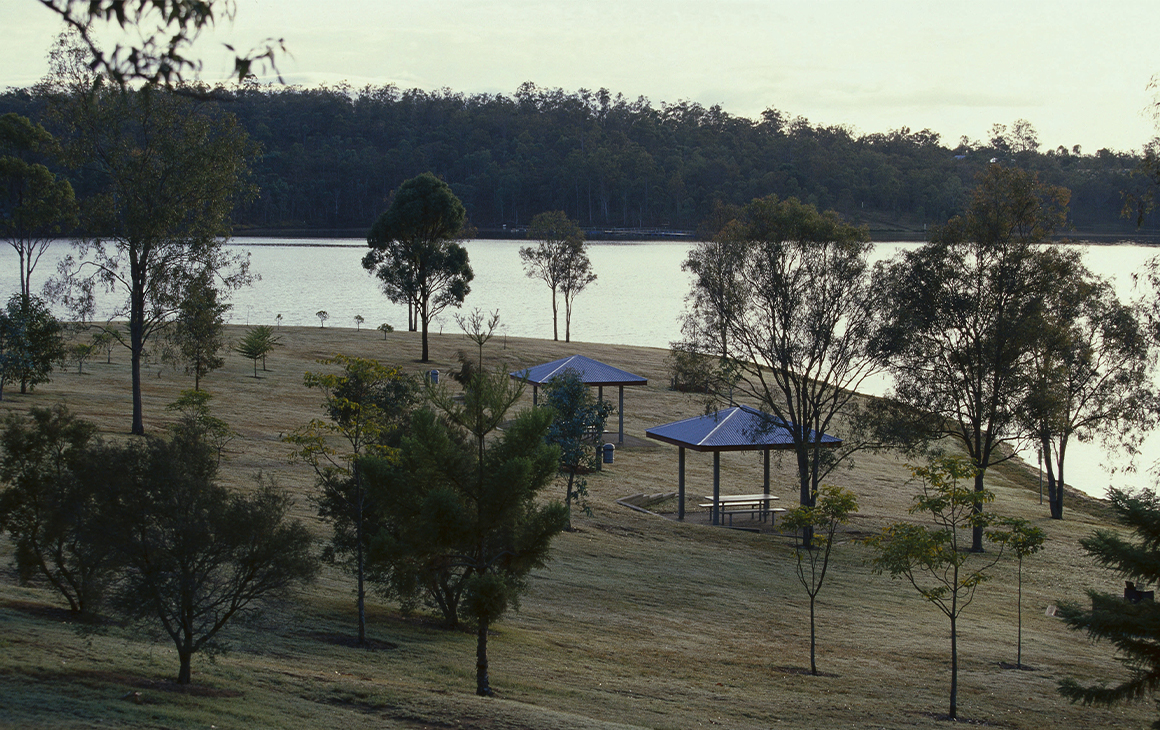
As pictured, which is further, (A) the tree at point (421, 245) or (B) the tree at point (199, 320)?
(A) the tree at point (421, 245)

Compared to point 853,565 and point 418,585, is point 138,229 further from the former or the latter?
point 853,565

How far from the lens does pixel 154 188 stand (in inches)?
969

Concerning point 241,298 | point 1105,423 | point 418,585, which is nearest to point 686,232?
point 241,298

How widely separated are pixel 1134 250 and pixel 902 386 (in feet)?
432

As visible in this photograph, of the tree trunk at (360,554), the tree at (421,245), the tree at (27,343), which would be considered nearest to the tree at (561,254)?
the tree at (421,245)

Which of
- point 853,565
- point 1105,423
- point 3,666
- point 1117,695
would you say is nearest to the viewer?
point 3,666

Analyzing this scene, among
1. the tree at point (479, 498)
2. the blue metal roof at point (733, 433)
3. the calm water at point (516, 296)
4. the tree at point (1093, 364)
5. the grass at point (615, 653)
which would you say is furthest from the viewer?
the calm water at point (516, 296)

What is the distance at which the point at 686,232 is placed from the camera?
483 feet

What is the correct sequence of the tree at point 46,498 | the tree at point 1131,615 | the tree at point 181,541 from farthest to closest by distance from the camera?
the tree at point 1131,615, the tree at point 46,498, the tree at point 181,541

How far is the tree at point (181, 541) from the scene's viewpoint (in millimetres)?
9477

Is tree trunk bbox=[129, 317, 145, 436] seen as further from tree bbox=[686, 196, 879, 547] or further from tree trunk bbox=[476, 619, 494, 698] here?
tree trunk bbox=[476, 619, 494, 698]

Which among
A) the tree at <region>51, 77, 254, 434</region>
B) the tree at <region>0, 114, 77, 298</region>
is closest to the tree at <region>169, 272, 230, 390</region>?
the tree at <region>51, 77, 254, 434</region>

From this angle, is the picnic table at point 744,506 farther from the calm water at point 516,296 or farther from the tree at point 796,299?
the calm water at point 516,296

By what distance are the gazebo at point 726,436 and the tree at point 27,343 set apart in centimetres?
1751
